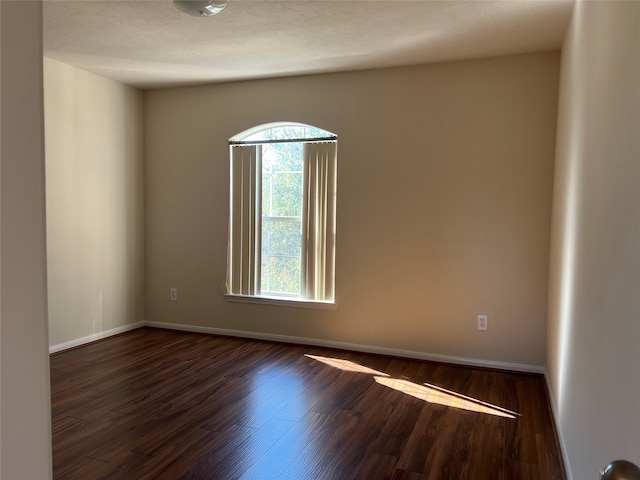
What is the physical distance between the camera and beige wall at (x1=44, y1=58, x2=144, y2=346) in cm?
398

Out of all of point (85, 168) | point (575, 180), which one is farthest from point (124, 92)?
point (575, 180)


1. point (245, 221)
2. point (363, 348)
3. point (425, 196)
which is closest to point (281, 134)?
point (245, 221)

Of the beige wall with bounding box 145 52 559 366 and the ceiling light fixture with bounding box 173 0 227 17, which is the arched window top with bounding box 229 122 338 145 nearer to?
the beige wall with bounding box 145 52 559 366

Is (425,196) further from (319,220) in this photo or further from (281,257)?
(281,257)

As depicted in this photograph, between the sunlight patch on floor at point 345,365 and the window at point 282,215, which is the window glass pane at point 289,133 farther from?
the sunlight patch on floor at point 345,365

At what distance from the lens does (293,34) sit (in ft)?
10.5

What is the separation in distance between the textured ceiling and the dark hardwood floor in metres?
2.44

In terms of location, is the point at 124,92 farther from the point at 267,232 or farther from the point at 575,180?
the point at 575,180

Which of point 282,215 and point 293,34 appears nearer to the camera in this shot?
point 293,34

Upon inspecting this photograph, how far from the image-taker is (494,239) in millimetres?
3682

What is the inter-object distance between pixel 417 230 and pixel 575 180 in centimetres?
164

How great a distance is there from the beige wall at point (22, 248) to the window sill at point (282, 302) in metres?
3.51

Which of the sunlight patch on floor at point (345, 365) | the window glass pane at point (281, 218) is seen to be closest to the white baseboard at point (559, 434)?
the sunlight patch on floor at point (345, 365)

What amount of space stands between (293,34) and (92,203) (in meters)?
2.50
